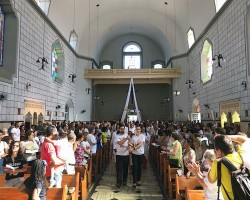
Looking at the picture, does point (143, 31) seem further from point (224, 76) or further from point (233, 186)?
point (233, 186)

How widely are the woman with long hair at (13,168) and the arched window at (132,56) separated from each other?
2605 cm

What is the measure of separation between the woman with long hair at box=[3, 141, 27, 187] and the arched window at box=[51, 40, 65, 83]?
526 inches

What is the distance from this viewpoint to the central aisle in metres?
6.29

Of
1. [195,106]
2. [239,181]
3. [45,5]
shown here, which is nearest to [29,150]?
[239,181]

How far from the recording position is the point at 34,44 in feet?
45.5

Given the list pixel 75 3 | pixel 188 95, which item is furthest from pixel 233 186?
pixel 188 95

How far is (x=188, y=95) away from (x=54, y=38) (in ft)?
43.4

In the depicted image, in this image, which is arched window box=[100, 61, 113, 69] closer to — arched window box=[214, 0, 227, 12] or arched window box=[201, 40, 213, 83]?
arched window box=[201, 40, 213, 83]

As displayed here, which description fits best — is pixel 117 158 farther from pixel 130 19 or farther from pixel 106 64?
pixel 106 64

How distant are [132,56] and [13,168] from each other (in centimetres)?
2675

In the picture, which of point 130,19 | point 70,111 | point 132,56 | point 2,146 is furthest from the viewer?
point 132,56

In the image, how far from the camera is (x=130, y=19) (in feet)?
82.6

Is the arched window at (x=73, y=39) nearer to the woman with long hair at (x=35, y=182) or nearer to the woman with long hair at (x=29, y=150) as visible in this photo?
the woman with long hair at (x=29, y=150)

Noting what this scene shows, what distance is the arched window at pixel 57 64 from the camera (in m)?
18.2
